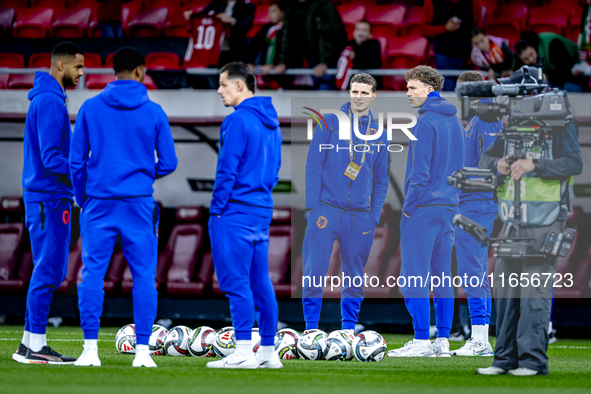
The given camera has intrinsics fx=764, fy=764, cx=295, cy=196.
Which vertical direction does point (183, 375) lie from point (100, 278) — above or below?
below

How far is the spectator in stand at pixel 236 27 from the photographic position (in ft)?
33.9

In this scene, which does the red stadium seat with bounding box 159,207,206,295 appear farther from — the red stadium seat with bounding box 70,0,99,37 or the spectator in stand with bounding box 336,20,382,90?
the red stadium seat with bounding box 70,0,99,37

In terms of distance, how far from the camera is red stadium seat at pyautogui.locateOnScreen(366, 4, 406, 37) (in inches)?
456

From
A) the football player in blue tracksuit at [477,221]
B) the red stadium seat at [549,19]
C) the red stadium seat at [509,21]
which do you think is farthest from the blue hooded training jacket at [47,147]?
the red stadium seat at [549,19]

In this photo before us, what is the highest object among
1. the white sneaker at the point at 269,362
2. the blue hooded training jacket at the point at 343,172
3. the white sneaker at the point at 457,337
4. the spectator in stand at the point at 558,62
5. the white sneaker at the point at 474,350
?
the spectator in stand at the point at 558,62

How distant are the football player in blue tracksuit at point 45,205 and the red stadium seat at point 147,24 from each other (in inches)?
284

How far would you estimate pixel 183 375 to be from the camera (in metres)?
4.30

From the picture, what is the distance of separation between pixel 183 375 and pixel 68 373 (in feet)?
2.08

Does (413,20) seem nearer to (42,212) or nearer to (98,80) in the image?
(98,80)

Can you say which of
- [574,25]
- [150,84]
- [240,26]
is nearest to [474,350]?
[240,26]

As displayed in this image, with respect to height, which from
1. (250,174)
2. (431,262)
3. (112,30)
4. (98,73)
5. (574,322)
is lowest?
(574,322)

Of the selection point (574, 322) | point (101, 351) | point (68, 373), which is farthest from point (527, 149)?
point (574, 322)

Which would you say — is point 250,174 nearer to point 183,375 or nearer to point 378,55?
point 183,375

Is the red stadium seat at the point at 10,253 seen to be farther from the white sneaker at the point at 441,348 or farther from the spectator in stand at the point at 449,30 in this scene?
the spectator in stand at the point at 449,30
